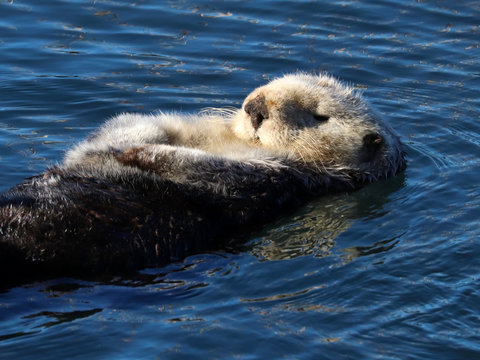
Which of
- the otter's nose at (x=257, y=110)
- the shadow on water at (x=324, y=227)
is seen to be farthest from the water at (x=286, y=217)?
the otter's nose at (x=257, y=110)

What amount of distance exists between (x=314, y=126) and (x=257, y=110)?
0.42 m

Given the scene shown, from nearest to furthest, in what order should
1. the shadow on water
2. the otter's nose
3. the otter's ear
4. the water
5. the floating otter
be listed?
the water < the floating otter < the shadow on water < the otter's nose < the otter's ear

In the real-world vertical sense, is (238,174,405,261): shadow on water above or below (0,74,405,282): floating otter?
below

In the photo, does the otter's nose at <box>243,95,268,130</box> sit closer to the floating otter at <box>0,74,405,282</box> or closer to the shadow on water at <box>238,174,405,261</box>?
the floating otter at <box>0,74,405,282</box>

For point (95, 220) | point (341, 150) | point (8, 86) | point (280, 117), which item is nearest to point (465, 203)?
point (341, 150)

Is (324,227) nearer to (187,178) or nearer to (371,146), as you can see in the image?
(371,146)

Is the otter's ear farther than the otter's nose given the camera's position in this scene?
Yes

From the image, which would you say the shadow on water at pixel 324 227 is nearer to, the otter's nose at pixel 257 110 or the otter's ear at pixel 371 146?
the otter's ear at pixel 371 146

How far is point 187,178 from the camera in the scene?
5.46 m

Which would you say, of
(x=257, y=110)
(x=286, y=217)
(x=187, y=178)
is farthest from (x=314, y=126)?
(x=187, y=178)

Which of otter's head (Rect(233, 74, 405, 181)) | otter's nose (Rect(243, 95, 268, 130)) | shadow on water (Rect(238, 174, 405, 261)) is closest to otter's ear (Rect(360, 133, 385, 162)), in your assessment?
otter's head (Rect(233, 74, 405, 181))

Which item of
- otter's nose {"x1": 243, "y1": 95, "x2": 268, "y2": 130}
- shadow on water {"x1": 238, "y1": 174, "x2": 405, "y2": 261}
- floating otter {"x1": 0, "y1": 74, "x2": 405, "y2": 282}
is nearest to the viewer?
floating otter {"x1": 0, "y1": 74, "x2": 405, "y2": 282}

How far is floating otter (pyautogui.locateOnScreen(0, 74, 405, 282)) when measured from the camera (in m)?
4.88

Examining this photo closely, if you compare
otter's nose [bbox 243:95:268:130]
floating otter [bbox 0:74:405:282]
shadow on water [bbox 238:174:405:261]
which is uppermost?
otter's nose [bbox 243:95:268:130]
